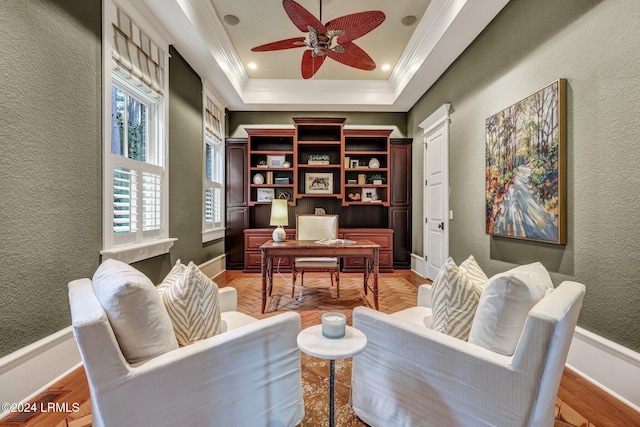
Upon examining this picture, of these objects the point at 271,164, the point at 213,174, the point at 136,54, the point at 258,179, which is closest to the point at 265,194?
the point at 258,179

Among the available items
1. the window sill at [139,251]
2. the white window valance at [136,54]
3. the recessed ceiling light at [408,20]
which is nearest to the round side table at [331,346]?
the window sill at [139,251]

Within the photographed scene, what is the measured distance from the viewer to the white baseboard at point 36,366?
1413mm

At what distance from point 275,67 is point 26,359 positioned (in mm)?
4159

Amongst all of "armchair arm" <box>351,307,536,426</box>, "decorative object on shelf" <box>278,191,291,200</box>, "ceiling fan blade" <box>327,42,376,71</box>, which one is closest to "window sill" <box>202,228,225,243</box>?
"decorative object on shelf" <box>278,191,291,200</box>

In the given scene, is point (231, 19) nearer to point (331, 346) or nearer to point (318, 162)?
point (318, 162)

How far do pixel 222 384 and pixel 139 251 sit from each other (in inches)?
75.1

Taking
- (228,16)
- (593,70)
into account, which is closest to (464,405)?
(593,70)

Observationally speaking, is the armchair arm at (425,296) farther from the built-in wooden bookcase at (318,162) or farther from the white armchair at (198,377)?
the built-in wooden bookcase at (318,162)

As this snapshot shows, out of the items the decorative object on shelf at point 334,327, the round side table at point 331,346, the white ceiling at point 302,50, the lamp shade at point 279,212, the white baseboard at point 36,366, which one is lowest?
the white baseboard at point 36,366

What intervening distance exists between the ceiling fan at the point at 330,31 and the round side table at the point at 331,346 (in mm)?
2136

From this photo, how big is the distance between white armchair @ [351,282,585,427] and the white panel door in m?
2.73

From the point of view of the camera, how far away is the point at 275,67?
13.7ft

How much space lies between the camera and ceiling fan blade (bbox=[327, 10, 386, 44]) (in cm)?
207

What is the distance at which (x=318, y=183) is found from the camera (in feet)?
16.4
